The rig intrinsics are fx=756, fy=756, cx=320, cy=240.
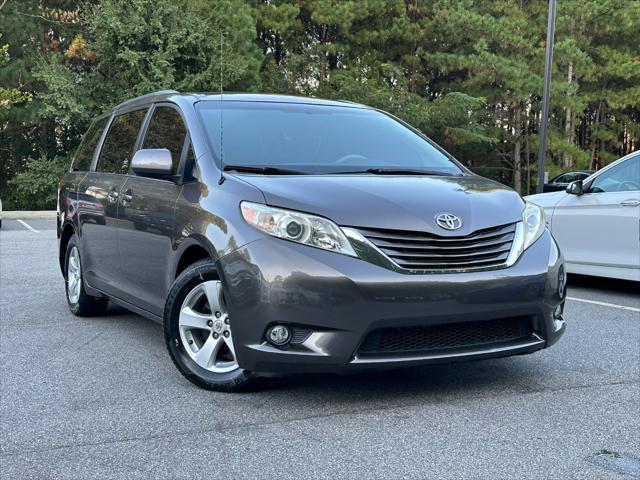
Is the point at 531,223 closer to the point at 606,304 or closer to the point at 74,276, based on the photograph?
the point at 606,304

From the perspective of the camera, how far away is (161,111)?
5.16m

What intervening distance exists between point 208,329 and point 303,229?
87 cm

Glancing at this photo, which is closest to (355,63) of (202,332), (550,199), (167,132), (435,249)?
(550,199)

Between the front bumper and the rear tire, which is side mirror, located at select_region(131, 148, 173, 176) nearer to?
the front bumper

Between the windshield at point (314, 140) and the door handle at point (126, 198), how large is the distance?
2.57 feet

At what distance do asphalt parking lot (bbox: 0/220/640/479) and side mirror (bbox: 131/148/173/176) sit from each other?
1190mm

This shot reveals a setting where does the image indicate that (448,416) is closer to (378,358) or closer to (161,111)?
(378,358)

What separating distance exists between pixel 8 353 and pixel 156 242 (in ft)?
4.46

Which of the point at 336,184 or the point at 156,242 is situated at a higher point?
the point at 336,184

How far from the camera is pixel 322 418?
11.8 feet

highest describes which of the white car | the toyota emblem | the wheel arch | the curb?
the toyota emblem

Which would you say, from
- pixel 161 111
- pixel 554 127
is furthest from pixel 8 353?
pixel 554 127

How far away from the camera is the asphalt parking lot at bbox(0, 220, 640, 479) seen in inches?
119

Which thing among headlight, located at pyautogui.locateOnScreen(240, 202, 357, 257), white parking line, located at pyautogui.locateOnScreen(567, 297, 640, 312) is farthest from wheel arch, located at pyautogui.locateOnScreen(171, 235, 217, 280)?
white parking line, located at pyautogui.locateOnScreen(567, 297, 640, 312)
